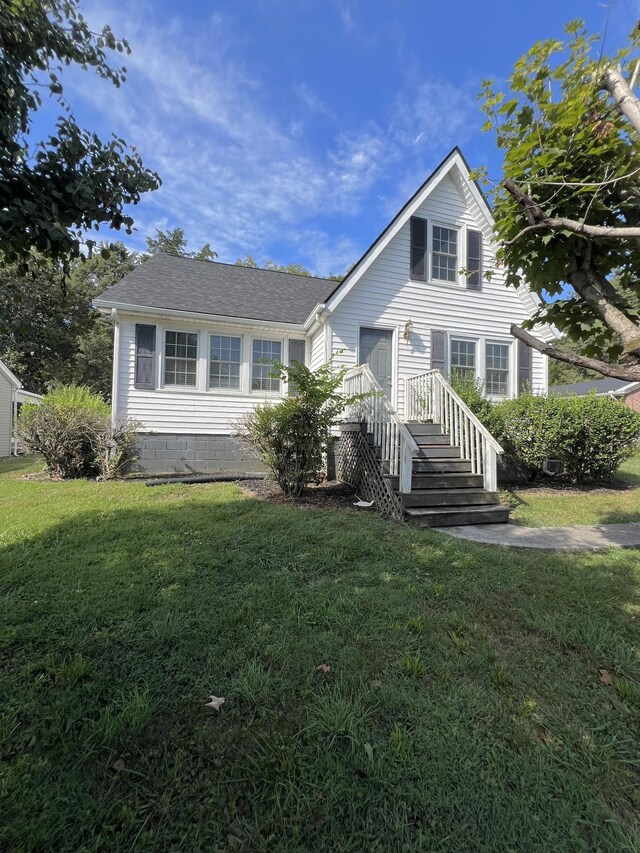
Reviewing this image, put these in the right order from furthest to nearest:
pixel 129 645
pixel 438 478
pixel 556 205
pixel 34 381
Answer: pixel 34 381 → pixel 438 478 → pixel 556 205 → pixel 129 645

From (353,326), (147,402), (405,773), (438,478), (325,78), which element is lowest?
(405,773)

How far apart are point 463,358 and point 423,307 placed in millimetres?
1713

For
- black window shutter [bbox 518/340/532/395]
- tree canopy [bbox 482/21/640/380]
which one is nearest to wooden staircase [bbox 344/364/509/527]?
tree canopy [bbox 482/21/640/380]

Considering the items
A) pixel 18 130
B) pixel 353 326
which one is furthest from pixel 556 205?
pixel 353 326

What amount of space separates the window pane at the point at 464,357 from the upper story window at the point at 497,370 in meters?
0.42

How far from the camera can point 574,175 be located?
2.75 metres

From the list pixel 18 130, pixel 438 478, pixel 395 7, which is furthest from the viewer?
pixel 395 7

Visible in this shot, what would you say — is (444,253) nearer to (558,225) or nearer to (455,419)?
(455,419)

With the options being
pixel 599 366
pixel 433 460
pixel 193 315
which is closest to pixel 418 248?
pixel 193 315

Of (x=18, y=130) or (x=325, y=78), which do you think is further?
(x=325, y=78)

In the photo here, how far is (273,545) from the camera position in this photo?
409 centimetres

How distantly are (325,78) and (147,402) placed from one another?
317 inches

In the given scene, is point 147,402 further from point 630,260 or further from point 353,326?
point 630,260

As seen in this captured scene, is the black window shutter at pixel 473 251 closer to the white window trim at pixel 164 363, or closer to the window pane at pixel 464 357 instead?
the window pane at pixel 464 357
